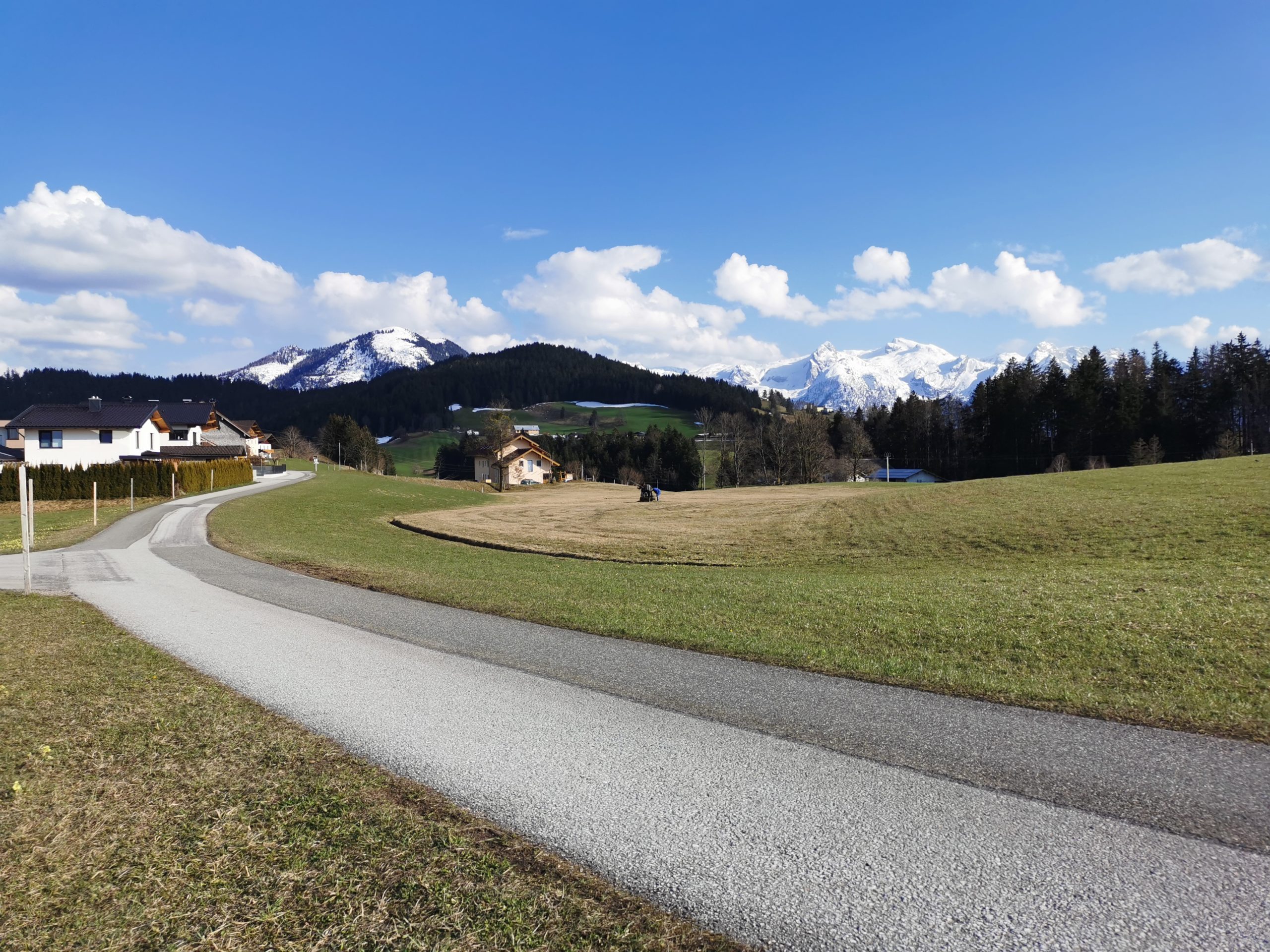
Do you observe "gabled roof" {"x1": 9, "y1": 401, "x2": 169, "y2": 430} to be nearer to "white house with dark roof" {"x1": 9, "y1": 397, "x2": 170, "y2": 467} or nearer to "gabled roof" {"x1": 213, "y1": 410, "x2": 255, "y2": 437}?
"white house with dark roof" {"x1": 9, "y1": 397, "x2": 170, "y2": 467}

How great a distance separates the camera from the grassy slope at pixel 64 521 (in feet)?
90.6

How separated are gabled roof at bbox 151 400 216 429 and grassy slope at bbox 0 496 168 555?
47.8 m

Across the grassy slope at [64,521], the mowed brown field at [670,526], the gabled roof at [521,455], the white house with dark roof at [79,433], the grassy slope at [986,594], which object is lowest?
the mowed brown field at [670,526]

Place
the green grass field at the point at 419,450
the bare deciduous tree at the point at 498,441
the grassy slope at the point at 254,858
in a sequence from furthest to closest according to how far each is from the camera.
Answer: the green grass field at the point at 419,450 < the bare deciduous tree at the point at 498,441 < the grassy slope at the point at 254,858

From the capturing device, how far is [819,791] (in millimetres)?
5492

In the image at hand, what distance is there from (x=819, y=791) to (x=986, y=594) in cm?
975

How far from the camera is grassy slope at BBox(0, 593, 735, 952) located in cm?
379

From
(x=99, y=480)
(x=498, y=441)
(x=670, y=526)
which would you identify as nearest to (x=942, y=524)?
(x=670, y=526)

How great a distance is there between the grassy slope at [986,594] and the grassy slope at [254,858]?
5.83 meters

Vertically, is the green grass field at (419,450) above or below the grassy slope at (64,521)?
above

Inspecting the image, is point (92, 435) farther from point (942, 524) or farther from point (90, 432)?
point (942, 524)

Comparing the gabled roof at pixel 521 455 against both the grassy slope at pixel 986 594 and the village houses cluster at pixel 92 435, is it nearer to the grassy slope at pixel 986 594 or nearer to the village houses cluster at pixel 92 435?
the village houses cluster at pixel 92 435

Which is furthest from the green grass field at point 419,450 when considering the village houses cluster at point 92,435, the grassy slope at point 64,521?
the grassy slope at point 64,521

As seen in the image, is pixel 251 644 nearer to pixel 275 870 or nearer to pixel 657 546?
pixel 275 870
